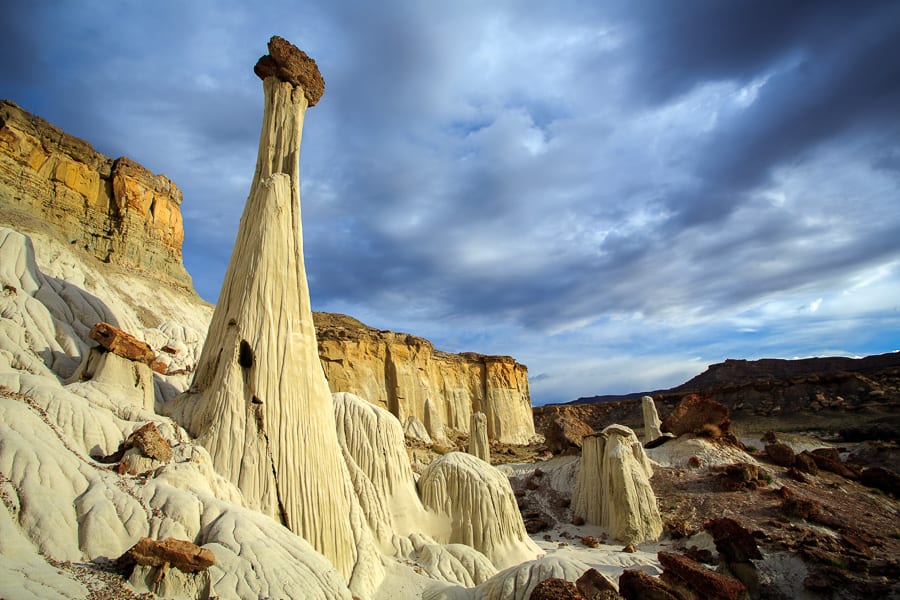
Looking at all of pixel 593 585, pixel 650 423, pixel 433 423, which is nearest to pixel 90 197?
pixel 433 423

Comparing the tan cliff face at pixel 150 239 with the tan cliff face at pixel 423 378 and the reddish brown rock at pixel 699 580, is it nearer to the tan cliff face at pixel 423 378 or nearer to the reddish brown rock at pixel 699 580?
the tan cliff face at pixel 423 378

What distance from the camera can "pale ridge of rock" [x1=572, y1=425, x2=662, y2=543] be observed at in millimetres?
22094

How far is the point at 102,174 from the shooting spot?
33.2 metres

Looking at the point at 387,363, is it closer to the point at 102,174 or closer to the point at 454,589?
the point at 102,174

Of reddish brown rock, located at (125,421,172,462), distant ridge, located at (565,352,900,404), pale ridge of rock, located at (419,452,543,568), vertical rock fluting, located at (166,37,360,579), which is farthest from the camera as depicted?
distant ridge, located at (565,352,900,404)

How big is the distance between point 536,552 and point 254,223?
40.2 feet

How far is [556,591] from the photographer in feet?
29.0

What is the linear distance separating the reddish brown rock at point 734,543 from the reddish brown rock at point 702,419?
14.8 metres

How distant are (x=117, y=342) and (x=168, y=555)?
596 centimetres

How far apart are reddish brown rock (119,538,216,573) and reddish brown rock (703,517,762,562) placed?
14768 mm

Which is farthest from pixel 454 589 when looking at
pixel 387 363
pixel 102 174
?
pixel 387 363

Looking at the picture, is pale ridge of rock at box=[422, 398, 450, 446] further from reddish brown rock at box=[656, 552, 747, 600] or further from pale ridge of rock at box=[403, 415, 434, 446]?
reddish brown rock at box=[656, 552, 747, 600]

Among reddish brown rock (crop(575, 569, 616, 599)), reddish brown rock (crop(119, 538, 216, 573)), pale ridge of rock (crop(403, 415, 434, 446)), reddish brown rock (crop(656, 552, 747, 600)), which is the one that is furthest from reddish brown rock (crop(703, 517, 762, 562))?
pale ridge of rock (crop(403, 415, 434, 446))

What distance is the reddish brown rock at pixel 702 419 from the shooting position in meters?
30.3
